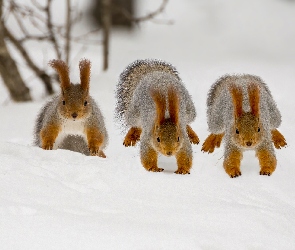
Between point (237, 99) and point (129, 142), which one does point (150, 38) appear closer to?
point (129, 142)

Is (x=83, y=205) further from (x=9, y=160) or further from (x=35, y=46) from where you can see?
(x=35, y=46)

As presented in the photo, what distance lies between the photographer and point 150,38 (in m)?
14.9

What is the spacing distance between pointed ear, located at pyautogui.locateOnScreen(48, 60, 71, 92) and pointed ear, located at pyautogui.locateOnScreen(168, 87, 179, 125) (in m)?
0.79

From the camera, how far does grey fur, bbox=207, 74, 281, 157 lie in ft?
16.6

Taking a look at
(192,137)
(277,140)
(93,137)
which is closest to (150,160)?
(93,137)

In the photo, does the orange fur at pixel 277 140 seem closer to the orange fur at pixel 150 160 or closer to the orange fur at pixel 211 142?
the orange fur at pixel 211 142

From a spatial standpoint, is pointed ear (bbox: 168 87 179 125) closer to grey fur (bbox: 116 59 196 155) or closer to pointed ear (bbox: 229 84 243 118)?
grey fur (bbox: 116 59 196 155)

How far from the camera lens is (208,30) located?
16.0 m

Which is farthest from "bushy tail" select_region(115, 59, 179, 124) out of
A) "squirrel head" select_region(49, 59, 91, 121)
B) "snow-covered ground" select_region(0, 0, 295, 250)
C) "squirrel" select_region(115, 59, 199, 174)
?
"squirrel head" select_region(49, 59, 91, 121)

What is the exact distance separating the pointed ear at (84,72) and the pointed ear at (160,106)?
0.53 m

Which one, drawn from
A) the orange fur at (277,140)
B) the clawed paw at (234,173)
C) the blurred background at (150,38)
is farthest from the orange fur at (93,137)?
the blurred background at (150,38)

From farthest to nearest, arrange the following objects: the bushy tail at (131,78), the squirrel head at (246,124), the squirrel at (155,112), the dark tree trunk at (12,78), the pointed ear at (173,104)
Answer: the dark tree trunk at (12,78), the bushy tail at (131,78), the squirrel head at (246,124), the squirrel at (155,112), the pointed ear at (173,104)

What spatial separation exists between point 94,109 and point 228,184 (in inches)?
47.1

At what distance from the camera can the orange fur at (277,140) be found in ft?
18.6
